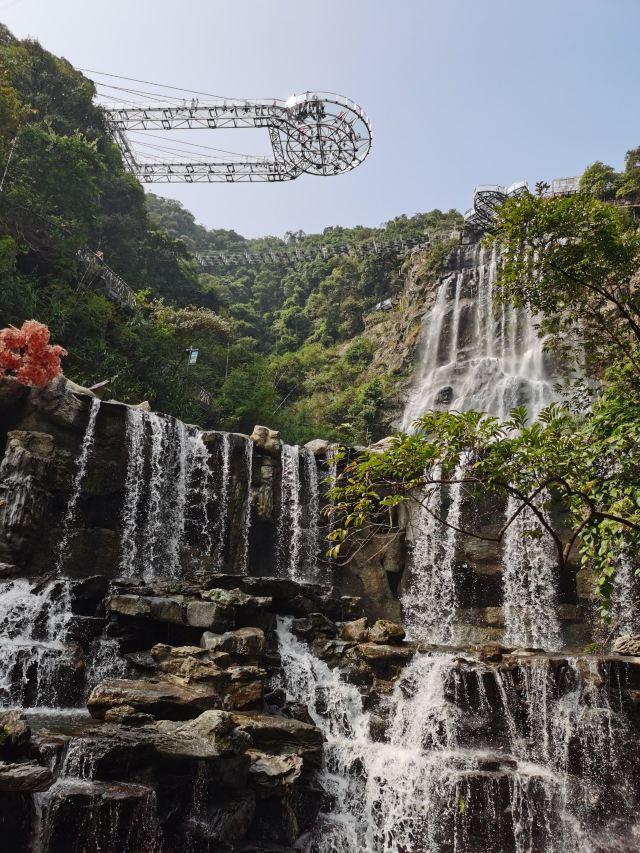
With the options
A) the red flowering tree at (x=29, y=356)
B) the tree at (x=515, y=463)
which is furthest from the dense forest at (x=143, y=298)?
the tree at (x=515, y=463)

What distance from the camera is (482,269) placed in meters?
35.5

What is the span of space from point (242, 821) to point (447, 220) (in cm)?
5472

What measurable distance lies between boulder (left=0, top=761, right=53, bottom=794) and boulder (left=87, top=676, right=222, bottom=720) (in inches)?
72.7

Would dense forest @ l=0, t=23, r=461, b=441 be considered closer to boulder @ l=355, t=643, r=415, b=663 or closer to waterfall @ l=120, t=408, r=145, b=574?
boulder @ l=355, t=643, r=415, b=663

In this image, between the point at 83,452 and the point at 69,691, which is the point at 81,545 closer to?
the point at 83,452

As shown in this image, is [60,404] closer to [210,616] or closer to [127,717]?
[210,616]

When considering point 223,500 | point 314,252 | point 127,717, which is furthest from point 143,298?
point 314,252

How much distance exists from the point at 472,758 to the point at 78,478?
37.9 ft

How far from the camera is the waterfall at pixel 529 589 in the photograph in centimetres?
1601

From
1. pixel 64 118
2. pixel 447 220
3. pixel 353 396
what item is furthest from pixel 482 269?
pixel 64 118

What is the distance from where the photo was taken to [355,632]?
39.3 feet

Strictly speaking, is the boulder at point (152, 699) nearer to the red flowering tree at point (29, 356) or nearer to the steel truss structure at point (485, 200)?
the red flowering tree at point (29, 356)

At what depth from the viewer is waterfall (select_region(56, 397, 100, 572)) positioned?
47.9 feet

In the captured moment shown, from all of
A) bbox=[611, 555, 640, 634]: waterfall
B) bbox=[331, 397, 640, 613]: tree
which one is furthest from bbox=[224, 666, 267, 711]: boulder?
bbox=[611, 555, 640, 634]: waterfall
